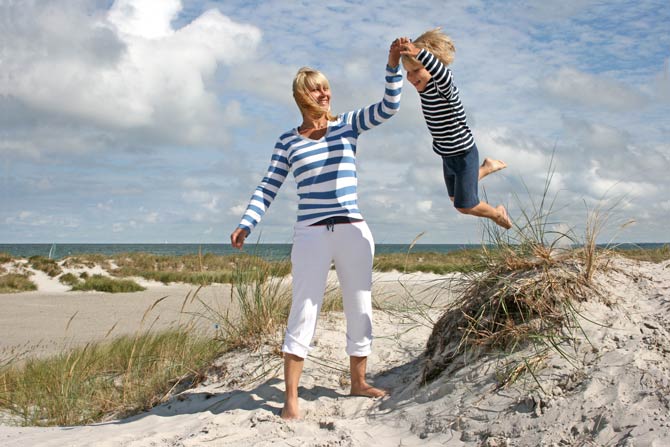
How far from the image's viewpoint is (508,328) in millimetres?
3814

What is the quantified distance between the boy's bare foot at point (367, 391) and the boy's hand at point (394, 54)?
7.32 ft

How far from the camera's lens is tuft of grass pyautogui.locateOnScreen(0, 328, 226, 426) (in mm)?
5473

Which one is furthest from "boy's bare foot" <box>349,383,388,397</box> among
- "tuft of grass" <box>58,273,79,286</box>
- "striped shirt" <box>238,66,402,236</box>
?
"tuft of grass" <box>58,273,79,286</box>

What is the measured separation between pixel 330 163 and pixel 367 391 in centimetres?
165

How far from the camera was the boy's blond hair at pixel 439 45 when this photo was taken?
4.38 meters

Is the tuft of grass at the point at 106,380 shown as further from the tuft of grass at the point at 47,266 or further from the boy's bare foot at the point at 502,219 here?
the tuft of grass at the point at 47,266

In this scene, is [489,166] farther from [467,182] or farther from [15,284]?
[15,284]

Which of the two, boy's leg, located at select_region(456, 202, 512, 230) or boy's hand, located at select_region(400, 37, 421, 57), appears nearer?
boy's hand, located at select_region(400, 37, 421, 57)

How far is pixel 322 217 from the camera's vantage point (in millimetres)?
3879

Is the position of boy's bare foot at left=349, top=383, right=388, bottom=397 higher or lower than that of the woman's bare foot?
lower

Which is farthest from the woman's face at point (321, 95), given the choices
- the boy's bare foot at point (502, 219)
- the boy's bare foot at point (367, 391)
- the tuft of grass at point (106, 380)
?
the tuft of grass at point (106, 380)

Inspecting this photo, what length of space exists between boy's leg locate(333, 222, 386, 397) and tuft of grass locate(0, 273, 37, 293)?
17.3 m

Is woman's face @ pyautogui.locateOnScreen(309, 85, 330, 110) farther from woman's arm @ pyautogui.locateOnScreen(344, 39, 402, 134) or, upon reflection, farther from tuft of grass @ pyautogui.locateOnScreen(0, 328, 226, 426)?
tuft of grass @ pyautogui.locateOnScreen(0, 328, 226, 426)

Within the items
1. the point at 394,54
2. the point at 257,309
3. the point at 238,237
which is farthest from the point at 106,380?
the point at 394,54
